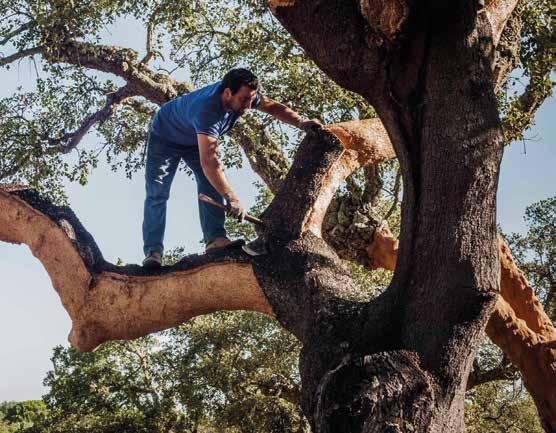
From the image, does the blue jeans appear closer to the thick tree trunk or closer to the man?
the man

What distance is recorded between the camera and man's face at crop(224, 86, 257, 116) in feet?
16.9

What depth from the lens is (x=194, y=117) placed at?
5148mm

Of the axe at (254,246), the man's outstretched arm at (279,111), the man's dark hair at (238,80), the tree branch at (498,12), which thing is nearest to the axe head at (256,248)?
the axe at (254,246)

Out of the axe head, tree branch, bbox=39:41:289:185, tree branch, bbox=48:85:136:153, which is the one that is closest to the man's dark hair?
the axe head

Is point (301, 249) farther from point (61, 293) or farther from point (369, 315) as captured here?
point (61, 293)

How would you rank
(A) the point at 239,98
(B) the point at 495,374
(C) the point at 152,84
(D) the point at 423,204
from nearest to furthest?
(D) the point at 423,204 → (A) the point at 239,98 → (C) the point at 152,84 → (B) the point at 495,374

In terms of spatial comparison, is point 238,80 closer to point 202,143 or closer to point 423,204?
point 202,143

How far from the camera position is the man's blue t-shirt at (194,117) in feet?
16.6

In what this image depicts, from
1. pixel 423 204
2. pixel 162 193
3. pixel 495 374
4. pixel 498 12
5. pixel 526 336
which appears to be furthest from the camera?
pixel 495 374

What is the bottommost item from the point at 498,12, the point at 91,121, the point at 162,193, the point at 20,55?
the point at 162,193

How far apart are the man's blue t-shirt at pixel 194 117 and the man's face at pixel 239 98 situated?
0.07 m

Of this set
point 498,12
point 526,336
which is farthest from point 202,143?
point 526,336

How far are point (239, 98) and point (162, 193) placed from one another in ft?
3.91

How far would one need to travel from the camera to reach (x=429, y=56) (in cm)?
411
